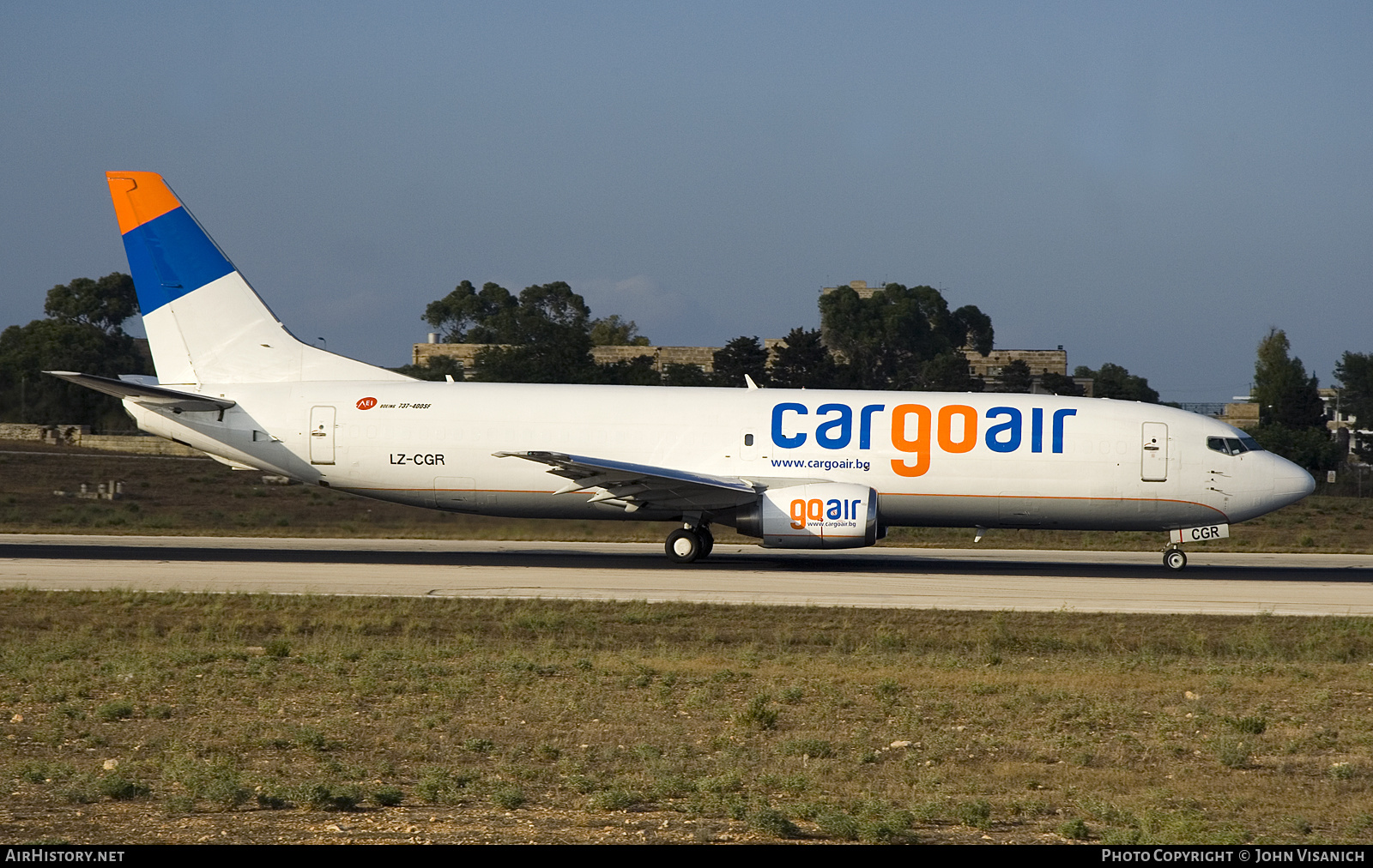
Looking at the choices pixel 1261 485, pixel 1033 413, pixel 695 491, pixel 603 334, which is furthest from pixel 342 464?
pixel 603 334

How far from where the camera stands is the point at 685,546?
1020 inches

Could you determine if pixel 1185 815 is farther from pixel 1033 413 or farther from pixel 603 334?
pixel 603 334

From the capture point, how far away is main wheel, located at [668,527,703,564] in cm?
2588

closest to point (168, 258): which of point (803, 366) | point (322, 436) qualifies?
point (322, 436)

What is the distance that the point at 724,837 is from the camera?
727 cm

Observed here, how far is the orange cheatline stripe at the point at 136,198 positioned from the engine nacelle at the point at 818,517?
560 inches

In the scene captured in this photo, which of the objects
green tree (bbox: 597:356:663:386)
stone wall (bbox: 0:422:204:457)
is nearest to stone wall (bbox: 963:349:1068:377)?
green tree (bbox: 597:356:663:386)

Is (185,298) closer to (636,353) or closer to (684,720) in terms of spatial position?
(684,720)

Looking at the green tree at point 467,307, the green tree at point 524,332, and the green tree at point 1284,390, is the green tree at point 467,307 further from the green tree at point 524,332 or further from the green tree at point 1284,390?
the green tree at point 1284,390

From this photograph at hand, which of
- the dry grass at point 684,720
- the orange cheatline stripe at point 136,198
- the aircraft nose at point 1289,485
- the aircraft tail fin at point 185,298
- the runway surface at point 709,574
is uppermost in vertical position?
the orange cheatline stripe at point 136,198

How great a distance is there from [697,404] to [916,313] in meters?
86.8

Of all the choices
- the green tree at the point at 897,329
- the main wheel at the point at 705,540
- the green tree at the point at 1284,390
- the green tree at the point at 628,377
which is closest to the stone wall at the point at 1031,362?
the green tree at the point at 897,329

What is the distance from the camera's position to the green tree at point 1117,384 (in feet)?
271

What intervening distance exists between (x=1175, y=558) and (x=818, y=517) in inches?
305
